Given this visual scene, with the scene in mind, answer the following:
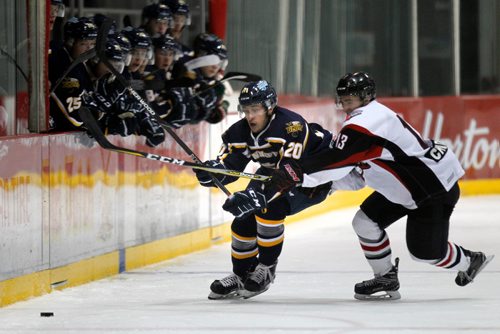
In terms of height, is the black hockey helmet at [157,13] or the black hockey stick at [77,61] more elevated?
the black hockey helmet at [157,13]

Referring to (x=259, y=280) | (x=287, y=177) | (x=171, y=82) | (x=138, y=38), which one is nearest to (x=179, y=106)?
(x=171, y=82)

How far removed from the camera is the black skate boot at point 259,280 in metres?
6.88

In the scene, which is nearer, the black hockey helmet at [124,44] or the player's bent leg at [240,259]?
the player's bent leg at [240,259]

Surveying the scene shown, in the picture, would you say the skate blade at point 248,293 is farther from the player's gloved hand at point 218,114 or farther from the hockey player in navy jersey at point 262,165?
the player's gloved hand at point 218,114

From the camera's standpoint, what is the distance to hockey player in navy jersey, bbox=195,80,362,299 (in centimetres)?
681

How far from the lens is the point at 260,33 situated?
1129 cm

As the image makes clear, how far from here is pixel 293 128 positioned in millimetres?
6891

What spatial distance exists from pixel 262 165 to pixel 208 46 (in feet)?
8.02

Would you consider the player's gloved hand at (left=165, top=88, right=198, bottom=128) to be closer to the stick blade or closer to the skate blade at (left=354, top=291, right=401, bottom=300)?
the stick blade

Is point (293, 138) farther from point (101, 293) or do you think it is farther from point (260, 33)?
point (260, 33)

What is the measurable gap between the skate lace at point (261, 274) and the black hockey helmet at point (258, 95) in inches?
31.0

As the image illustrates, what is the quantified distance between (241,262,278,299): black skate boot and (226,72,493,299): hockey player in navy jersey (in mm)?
394

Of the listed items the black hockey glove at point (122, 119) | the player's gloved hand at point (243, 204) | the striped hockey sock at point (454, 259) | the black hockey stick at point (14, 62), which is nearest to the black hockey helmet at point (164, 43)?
the black hockey glove at point (122, 119)

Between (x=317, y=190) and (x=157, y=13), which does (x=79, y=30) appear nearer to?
(x=157, y=13)
